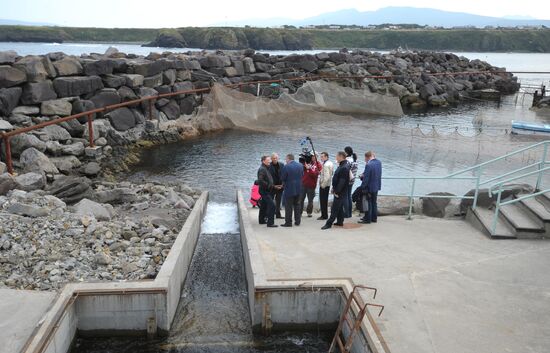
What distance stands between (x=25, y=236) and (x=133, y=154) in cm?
1247

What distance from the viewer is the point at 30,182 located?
13.6 m

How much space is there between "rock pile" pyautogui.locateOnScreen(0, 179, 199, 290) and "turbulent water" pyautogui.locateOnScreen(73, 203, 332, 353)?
955 millimetres

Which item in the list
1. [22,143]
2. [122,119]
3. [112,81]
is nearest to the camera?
[22,143]

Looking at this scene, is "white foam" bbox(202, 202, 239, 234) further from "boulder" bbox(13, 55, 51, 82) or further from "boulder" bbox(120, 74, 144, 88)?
Answer: "boulder" bbox(120, 74, 144, 88)

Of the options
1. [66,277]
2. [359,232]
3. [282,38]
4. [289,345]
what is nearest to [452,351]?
[289,345]

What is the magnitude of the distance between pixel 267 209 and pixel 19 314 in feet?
19.3

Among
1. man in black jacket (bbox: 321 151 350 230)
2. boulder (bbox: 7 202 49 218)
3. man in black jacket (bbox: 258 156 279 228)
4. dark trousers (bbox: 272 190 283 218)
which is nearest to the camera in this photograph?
boulder (bbox: 7 202 49 218)

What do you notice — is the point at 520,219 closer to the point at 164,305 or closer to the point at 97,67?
the point at 164,305

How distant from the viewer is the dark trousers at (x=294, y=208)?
11.6 meters

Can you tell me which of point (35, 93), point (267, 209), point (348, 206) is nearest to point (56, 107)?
point (35, 93)

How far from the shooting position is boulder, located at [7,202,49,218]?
1055 centimetres

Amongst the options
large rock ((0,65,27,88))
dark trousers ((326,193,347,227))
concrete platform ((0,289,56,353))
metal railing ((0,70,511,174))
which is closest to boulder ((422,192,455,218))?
dark trousers ((326,193,347,227))

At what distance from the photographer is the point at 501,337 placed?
6926mm

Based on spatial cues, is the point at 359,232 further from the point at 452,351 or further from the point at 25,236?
the point at 25,236
